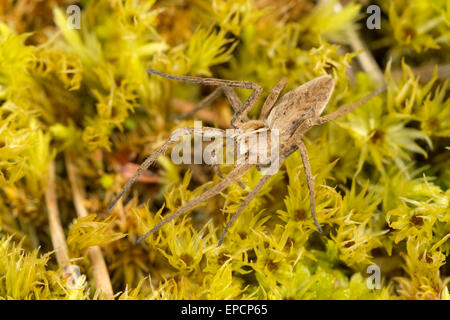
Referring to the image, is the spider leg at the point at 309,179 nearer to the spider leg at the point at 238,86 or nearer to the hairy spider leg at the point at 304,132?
the hairy spider leg at the point at 304,132

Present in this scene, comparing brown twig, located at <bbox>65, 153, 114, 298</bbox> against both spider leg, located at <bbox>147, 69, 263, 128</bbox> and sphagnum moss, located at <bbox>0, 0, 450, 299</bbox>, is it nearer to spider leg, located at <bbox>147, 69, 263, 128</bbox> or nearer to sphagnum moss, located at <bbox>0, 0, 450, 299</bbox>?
sphagnum moss, located at <bbox>0, 0, 450, 299</bbox>

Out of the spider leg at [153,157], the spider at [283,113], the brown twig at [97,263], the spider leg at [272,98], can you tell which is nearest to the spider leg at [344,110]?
the spider at [283,113]

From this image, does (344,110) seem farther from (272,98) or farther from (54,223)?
(54,223)

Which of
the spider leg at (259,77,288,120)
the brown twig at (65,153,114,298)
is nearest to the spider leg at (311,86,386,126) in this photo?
the spider leg at (259,77,288,120)
